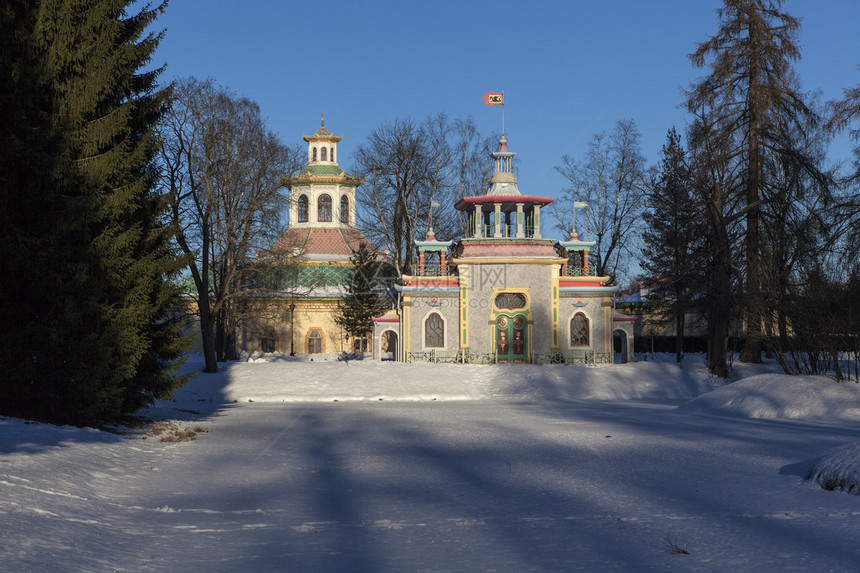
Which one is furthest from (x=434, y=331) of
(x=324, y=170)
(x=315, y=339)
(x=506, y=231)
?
(x=324, y=170)

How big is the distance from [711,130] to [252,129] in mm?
15704

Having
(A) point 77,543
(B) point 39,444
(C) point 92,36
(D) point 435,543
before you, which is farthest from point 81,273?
(D) point 435,543

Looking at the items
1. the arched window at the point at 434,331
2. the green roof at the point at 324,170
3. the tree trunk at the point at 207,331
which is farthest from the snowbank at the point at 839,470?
the green roof at the point at 324,170

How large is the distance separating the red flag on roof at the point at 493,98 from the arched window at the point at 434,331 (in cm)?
969

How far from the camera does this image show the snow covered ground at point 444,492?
23.4 feet

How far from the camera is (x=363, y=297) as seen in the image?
4388 cm

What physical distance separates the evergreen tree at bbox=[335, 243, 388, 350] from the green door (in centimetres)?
1078

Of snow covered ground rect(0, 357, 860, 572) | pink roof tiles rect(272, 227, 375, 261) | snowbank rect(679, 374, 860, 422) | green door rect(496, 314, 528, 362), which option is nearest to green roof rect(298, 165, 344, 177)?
pink roof tiles rect(272, 227, 375, 261)

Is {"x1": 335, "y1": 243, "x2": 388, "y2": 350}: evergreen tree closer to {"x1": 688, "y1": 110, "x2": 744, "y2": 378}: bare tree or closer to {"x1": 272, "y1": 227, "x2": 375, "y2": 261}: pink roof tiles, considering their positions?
{"x1": 272, "y1": 227, "x2": 375, "y2": 261}: pink roof tiles

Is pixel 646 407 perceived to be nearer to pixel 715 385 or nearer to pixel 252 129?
pixel 715 385

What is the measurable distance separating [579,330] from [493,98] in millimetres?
10695

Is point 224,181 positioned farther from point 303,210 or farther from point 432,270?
point 303,210

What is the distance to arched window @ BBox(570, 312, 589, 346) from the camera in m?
34.0

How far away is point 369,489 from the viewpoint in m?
10.2
